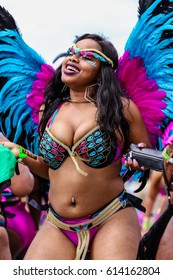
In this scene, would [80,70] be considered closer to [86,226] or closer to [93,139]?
[93,139]

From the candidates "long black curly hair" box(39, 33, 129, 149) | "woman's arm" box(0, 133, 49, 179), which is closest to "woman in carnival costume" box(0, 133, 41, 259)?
"woman's arm" box(0, 133, 49, 179)

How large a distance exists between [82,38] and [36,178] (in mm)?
1312

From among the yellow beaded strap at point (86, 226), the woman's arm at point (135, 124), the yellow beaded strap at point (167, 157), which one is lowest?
the yellow beaded strap at point (86, 226)

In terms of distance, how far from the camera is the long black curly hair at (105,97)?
4502 mm

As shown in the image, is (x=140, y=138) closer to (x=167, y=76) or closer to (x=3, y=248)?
(x=167, y=76)

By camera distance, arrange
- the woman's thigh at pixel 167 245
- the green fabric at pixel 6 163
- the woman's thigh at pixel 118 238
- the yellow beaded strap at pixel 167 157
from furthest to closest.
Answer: the green fabric at pixel 6 163, the woman's thigh at pixel 118 238, the woman's thigh at pixel 167 245, the yellow beaded strap at pixel 167 157

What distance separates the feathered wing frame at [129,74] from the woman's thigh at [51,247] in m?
0.80

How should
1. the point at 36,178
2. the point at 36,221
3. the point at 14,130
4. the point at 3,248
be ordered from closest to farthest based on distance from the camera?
the point at 3,248 < the point at 14,130 < the point at 36,178 < the point at 36,221

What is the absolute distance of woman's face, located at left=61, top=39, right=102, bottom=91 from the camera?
4.61m

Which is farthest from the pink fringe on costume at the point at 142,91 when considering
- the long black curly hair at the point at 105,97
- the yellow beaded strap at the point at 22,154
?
the yellow beaded strap at the point at 22,154

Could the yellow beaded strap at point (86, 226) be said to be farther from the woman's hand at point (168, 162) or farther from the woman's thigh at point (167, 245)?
the woman's hand at point (168, 162)

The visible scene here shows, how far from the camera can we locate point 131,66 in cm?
485

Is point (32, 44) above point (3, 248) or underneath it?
above

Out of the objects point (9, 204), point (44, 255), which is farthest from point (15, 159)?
point (9, 204)
